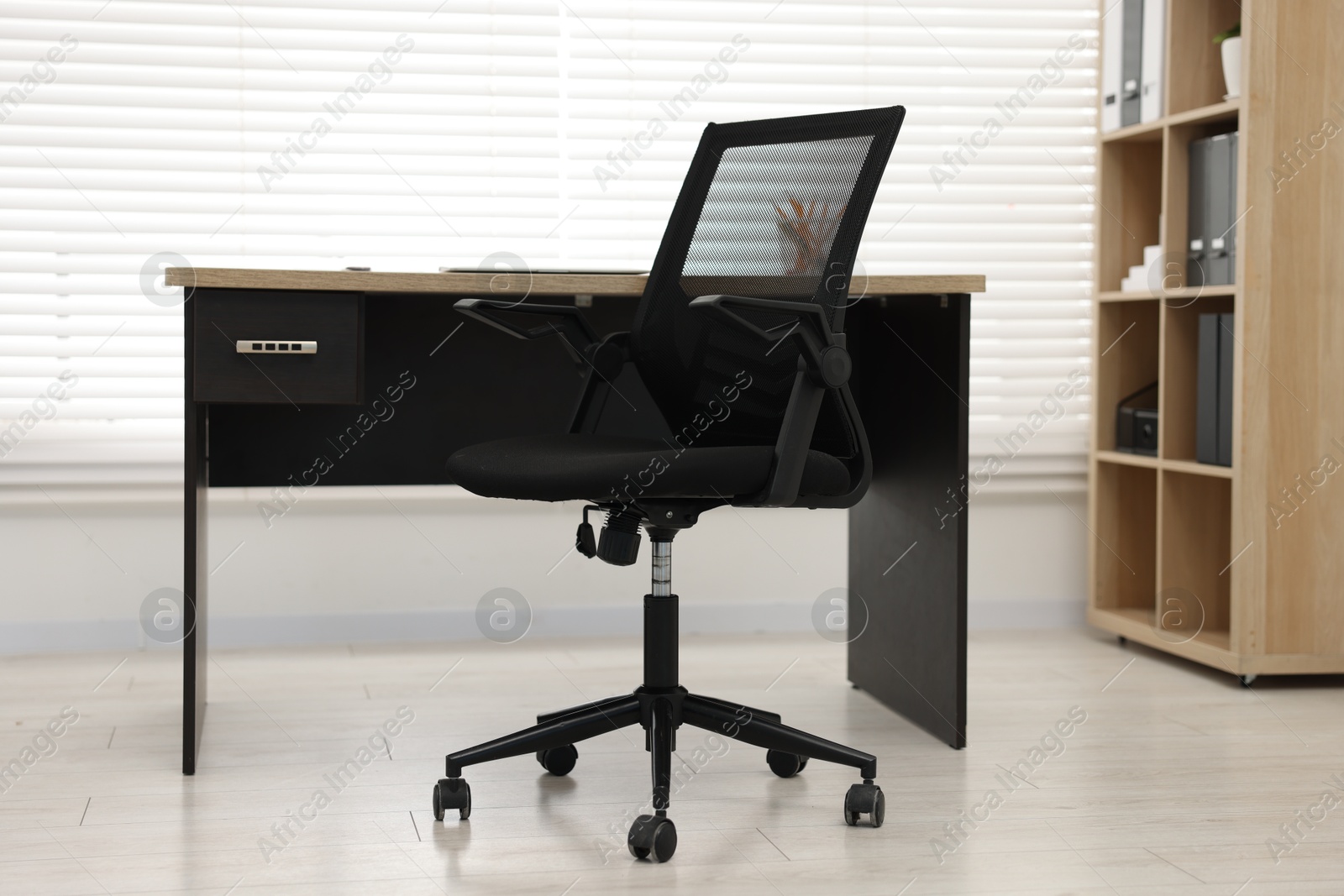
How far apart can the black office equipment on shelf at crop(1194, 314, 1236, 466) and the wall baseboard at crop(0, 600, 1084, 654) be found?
2.48ft

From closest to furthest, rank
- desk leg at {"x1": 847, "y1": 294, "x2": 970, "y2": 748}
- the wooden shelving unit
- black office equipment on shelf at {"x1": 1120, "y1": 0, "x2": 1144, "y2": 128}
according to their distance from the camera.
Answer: desk leg at {"x1": 847, "y1": 294, "x2": 970, "y2": 748} < the wooden shelving unit < black office equipment on shelf at {"x1": 1120, "y1": 0, "x2": 1144, "y2": 128}

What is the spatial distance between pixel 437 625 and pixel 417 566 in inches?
6.1

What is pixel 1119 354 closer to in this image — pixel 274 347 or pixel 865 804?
pixel 865 804

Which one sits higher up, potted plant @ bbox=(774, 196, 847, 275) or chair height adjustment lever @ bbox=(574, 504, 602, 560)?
potted plant @ bbox=(774, 196, 847, 275)

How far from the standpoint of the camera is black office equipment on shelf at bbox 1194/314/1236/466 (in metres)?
2.77

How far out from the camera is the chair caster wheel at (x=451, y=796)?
1884 mm

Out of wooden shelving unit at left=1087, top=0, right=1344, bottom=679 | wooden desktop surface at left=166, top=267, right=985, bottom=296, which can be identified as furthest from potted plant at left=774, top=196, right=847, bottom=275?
wooden shelving unit at left=1087, top=0, right=1344, bottom=679

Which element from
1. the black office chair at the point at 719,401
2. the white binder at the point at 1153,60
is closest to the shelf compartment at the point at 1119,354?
the white binder at the point at 1153,60

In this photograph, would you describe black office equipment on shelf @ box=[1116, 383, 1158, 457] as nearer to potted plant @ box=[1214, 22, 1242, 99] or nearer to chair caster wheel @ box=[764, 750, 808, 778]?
potted plant @ box=[1214, 22, 1242, 99]

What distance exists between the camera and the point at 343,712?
2510mm

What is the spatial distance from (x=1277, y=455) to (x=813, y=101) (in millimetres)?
1389

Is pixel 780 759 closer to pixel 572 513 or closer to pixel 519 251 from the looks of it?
pixel 572 513

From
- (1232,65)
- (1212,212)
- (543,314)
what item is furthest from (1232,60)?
(543,314)

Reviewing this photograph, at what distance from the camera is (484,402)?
2.62 meters
